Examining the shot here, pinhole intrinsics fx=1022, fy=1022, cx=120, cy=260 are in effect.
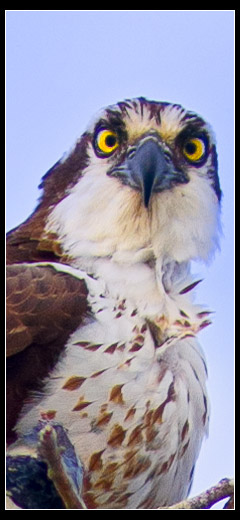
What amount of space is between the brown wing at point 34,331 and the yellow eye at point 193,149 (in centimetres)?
80

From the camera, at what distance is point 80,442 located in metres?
3.71

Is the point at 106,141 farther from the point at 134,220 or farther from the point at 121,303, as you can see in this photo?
the point at 121,303

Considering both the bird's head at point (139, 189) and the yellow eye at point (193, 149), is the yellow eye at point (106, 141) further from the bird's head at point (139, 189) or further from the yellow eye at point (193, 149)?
the yellow eye at point (193, 149)

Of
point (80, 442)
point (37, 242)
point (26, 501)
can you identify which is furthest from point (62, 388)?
point (37, 242)

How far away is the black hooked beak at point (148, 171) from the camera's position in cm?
400

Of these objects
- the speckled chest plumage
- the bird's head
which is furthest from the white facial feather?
the speckled chest plumage

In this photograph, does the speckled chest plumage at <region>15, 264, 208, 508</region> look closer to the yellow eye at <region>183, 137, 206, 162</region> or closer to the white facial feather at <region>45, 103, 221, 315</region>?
the white facial feather at <region>45, 103, 221, 315</region>

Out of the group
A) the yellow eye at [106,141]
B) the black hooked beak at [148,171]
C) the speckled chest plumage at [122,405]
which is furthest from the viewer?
the yellow eye at [106,141]

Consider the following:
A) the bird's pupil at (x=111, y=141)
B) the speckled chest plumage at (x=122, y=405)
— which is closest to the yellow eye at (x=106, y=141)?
the bird's pupil at (x=111, y=141)

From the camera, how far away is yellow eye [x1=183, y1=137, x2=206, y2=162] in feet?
13.8

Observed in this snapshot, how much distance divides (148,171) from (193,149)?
302mm

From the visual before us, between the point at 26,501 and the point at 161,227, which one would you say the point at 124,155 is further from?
the point at 26,501

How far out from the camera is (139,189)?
4.11 meters

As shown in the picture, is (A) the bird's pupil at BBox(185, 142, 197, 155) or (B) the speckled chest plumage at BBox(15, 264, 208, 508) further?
(A) the bird's pupil at BBox(185, 142, 197, 155)
